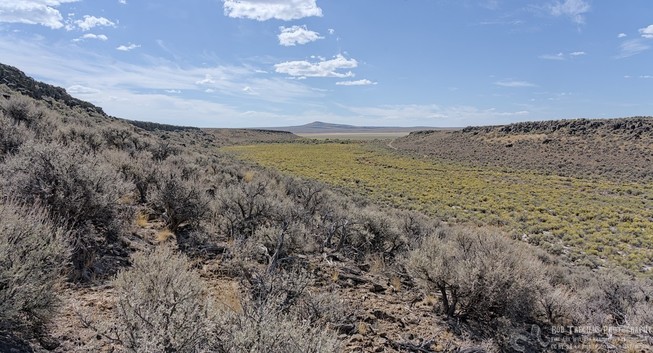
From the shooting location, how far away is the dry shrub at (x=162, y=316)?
9.21 ft

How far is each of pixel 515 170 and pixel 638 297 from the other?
49322 mm

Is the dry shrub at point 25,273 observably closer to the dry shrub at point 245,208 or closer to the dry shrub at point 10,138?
the dry shrub at point 245,208

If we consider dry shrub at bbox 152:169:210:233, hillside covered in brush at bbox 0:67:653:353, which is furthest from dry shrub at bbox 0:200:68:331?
dry shrub at bbox 152:169:210:233

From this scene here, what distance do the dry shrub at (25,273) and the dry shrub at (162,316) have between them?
68cm

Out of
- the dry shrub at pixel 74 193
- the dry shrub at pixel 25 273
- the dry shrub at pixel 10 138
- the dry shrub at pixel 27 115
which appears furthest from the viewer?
the dry shrub at pixel 27 115

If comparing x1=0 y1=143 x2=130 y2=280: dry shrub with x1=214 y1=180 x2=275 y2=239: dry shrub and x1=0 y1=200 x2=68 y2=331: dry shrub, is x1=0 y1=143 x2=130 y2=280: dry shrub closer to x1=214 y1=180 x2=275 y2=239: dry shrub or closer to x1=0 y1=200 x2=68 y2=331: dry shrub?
x1=0 y1=200 x2=68 y2=331: dry shrub

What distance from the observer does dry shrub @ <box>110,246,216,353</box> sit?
281 cm

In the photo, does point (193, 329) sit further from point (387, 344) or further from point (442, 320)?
point (442, 320)

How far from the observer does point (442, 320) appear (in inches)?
227

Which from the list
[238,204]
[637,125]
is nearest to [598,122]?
[637,125]

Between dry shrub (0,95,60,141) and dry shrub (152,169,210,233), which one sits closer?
dry shrub (152,169,210,233)

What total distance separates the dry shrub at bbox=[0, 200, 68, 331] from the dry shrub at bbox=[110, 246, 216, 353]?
2.23ft

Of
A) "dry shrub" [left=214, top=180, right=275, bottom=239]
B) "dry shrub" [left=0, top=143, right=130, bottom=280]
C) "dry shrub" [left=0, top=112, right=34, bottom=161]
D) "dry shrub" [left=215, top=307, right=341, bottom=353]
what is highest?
"dry shrub" [left=0, top=112, right=34, bottom=161]

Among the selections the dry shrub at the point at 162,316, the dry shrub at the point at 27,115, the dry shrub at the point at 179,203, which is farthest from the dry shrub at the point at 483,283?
the dry shrub at the point at 27,115
